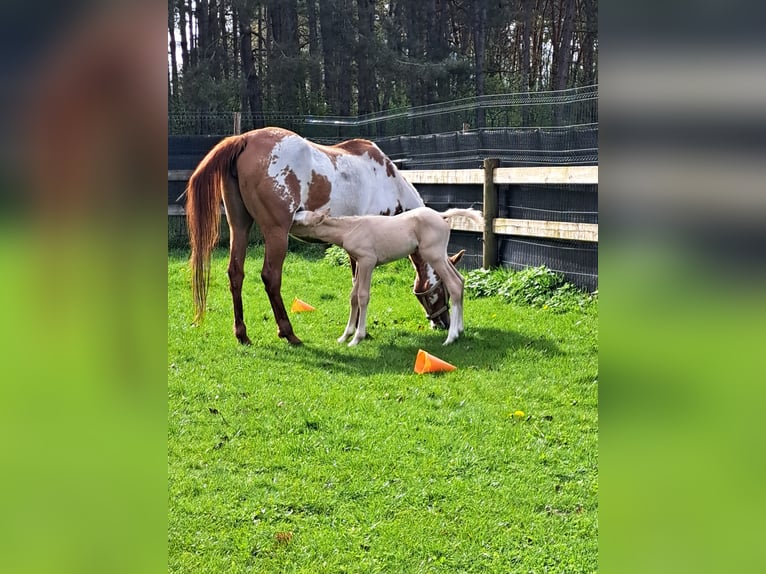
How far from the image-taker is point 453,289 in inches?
268

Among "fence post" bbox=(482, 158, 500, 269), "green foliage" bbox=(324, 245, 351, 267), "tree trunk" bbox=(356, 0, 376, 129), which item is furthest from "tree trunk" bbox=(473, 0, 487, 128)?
"fence post" bbox=(482, 158, 500, 269)

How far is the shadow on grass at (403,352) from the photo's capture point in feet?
19.1

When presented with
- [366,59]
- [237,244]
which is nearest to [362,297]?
[237,244]

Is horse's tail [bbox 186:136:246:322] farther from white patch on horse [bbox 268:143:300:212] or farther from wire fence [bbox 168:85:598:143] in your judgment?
wire fence [bbox 168:85:598:143]

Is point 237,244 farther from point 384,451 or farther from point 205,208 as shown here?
point 384,451

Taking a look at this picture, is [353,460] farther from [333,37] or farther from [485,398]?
[333,37]

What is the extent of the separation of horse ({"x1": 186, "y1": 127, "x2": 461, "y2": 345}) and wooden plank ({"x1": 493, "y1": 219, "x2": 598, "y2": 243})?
151 cm

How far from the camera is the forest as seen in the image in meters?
19.9

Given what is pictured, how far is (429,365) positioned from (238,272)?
2.31 meters

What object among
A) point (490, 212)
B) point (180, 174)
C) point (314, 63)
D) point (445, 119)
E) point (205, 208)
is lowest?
point (490, 212)
